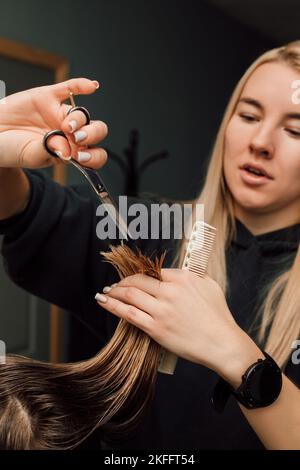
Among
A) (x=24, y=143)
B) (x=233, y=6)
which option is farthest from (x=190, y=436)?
(x=233, y=6)

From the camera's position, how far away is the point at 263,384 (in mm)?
519

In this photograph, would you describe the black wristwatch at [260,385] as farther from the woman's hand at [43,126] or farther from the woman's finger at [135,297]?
the woman's hand at [43,126]

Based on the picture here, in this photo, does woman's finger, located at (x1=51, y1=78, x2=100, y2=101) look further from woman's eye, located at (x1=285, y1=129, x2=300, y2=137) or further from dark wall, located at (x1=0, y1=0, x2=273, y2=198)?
dark wall, located at (x1=0, y1=0, x2=273, y2=198)

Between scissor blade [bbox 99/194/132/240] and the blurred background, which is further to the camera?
the blurred background

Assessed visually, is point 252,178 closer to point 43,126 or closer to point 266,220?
point 266,220

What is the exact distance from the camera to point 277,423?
533 mm

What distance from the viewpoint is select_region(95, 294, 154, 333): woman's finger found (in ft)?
1.75

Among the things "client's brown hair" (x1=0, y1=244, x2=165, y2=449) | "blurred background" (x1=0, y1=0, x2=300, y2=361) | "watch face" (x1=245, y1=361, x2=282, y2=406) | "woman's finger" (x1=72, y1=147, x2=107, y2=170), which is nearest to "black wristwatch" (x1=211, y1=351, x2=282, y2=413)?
"watch face" (x1=245, y1=361, x2=282, y2=406)

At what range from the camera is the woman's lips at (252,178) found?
719mm

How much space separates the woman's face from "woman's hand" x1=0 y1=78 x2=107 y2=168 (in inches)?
10.2

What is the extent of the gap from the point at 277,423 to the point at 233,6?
2580 millimetres

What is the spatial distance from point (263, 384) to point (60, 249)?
0.36 meters

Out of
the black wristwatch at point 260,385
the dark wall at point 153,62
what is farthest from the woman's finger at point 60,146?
the dark wall at point 153,62

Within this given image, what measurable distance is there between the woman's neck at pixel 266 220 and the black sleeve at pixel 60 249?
0.71 ft
